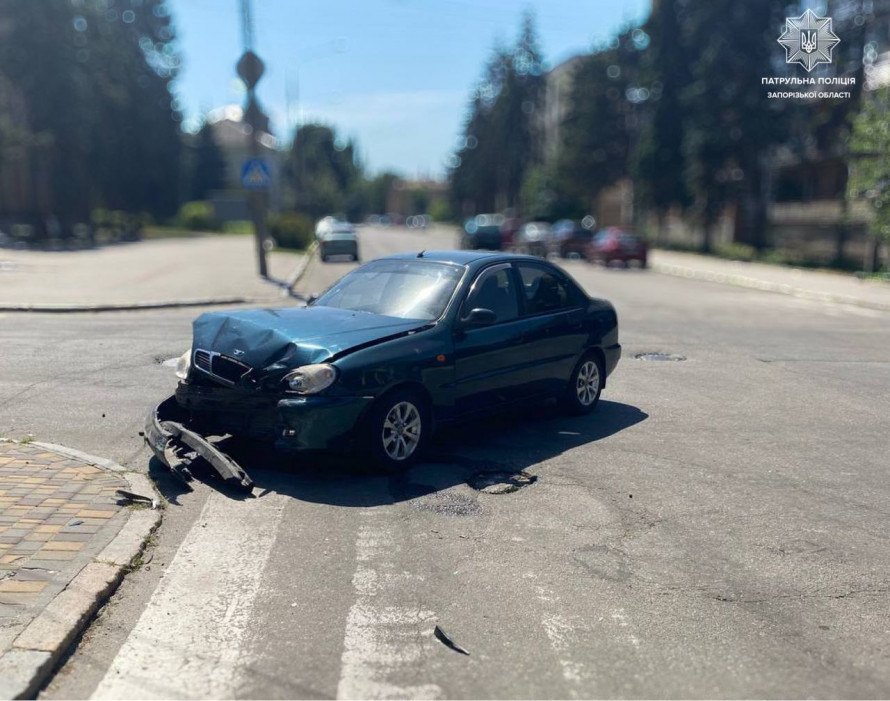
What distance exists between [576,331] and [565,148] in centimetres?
5970

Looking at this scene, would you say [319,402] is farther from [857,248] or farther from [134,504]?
[857,248]

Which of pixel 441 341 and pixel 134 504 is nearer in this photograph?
pixel 134 504

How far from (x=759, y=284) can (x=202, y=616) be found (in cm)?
2600

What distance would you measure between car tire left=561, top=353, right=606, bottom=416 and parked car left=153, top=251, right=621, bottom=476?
2 centimetres

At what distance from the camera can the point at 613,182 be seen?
211 feet

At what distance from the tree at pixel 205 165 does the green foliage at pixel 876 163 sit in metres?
77.9

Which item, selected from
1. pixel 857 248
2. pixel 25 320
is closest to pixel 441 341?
pixel 25 320

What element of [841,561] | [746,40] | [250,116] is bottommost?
[841,561]

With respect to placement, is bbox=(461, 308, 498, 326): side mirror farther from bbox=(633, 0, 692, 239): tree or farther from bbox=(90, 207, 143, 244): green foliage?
bbox=(90, 207, 143, 244): green foliage

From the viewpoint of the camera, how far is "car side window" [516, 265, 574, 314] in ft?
26.5

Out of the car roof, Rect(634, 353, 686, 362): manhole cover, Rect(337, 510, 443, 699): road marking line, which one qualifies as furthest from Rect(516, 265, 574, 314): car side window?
Rect(634, 353, 686, 362): manhole cover

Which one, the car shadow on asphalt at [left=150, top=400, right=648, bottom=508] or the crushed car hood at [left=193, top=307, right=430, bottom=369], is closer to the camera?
the car shadow on asphalt at [left=150, top=400, right=648, bottom=508]

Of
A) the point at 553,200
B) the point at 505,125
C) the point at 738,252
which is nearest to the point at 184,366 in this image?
the point at 738,252

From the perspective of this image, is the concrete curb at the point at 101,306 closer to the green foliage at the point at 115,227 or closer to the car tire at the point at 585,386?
the car tire at the point at 585,386
